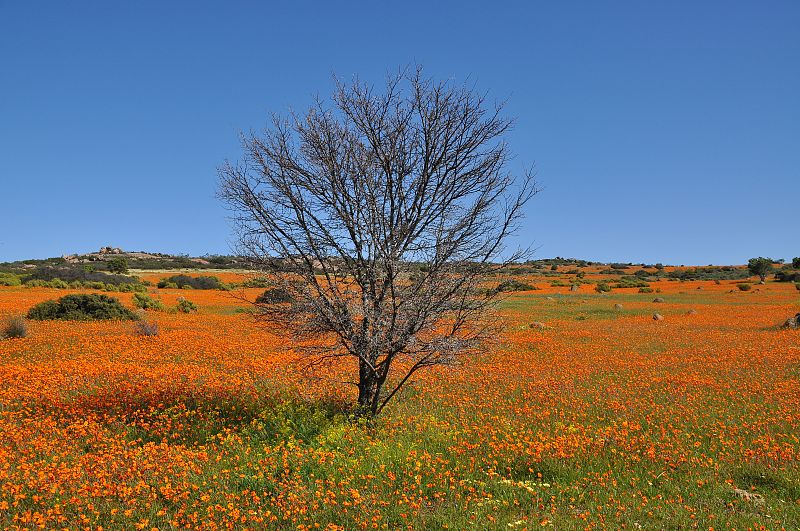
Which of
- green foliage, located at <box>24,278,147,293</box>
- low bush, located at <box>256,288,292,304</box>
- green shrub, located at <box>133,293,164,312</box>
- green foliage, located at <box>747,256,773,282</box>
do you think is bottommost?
green shrub, located at <box>133,293,164,312</box>

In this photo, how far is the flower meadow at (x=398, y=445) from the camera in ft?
22.3

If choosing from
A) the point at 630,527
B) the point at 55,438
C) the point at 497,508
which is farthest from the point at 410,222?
the point at 55,438

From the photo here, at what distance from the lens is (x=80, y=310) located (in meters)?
28.9

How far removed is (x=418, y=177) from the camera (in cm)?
1012

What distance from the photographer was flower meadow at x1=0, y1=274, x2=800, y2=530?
22.3 ft

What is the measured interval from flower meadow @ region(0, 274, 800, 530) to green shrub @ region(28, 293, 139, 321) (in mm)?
→ 9540

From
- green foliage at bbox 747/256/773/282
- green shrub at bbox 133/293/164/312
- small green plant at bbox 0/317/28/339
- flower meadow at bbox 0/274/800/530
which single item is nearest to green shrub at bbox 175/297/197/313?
green shrub at bbox 133/293/164/312

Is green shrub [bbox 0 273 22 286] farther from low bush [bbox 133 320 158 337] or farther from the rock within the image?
the rock

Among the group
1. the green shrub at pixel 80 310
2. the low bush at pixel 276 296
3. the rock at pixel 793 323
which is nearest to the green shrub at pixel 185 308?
the green shrub at pixel 80 310

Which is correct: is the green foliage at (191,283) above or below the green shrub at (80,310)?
above

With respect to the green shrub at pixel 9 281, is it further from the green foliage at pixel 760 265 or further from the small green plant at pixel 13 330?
the green foliage at pixel 760 265

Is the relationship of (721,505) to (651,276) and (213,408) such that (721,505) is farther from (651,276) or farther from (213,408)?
(651,276)

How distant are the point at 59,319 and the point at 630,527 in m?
29.6

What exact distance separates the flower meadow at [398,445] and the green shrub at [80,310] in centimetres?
954
